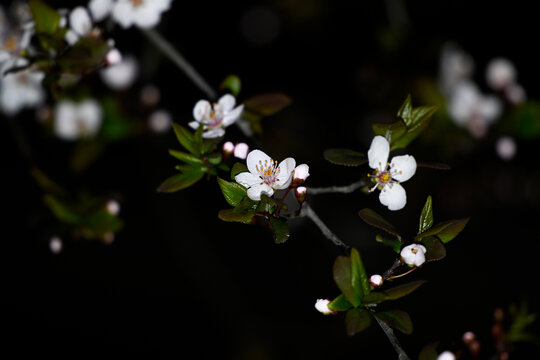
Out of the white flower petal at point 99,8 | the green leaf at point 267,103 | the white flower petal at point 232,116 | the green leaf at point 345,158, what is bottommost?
the green leaf at point 345,158

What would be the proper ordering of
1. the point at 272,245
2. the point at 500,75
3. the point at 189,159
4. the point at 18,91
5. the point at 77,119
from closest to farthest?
the point at 189,159, the point at 18,91, the point at 77,119, the point at 500,75, the point at 272,245

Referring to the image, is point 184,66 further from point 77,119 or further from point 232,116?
point 77,119

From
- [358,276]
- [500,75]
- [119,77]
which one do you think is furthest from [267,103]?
[500,75]

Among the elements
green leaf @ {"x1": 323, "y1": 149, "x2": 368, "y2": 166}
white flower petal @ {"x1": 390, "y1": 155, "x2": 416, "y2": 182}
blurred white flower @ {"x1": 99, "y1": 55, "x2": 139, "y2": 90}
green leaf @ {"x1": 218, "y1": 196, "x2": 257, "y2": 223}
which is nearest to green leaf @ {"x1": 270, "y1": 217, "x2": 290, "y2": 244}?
green leaf @ {"x1": 218, "y1": 196, "x2": 257, "y2": 223}

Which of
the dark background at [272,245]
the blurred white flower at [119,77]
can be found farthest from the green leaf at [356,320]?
the dark background at [272,245]

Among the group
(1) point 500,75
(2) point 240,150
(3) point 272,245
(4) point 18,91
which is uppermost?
(2) point 240,150

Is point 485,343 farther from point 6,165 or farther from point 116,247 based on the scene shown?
point 6,165

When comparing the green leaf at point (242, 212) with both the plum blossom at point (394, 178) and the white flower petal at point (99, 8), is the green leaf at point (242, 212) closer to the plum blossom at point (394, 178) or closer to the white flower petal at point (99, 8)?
the plum blossom at point (394, 178)
